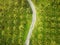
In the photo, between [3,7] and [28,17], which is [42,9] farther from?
[3,7]

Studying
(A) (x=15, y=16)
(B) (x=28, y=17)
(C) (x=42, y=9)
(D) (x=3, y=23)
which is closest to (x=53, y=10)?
(C) (x=42, y=9)

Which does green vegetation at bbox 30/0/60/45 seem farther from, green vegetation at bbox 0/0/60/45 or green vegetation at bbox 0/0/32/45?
green vegetation at bbox 0/0/32/45

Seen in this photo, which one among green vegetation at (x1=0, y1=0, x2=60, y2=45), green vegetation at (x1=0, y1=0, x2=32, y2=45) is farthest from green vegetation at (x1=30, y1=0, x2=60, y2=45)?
green vegetation at (x1=0, y1=0, x2=32, y2=45)

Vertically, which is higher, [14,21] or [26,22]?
[14,21]

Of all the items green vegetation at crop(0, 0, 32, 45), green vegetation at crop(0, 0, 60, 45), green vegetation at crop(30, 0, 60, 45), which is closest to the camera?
green vegetation at crop(30, 0, 60, 45)

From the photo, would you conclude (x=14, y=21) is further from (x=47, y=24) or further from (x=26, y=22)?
(x=47, y=24)

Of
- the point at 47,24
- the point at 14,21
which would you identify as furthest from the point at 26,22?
the point at 47,24

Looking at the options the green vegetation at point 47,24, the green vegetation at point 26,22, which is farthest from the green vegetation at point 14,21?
the green vegetation at point 47,24

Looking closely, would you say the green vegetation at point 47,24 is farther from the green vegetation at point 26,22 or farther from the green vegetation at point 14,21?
the green vegetation at point 14,21
